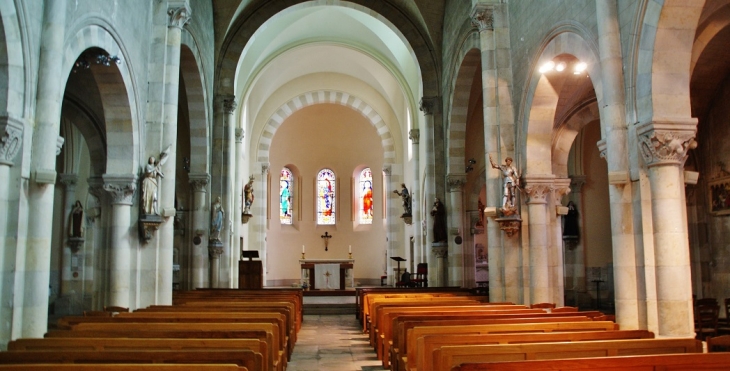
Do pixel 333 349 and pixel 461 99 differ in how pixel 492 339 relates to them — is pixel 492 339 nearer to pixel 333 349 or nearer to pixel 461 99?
pixel 333 349

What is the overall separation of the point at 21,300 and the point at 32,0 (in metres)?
3.40

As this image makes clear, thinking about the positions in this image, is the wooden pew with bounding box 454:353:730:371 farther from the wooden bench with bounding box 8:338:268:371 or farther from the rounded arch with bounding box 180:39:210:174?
the rounded arch with bounding box 180:39:210:174

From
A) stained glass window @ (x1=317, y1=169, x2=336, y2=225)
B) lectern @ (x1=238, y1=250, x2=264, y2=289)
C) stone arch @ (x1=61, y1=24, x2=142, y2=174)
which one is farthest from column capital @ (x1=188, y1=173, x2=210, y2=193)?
stained glass window @ (x1=317, y1=169, x2=336, y2=225)

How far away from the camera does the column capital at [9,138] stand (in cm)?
749

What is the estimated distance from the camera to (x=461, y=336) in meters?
6.45

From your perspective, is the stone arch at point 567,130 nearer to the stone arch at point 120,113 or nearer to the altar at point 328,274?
the stone arch at point 120,113

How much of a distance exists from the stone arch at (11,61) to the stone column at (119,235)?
3866 millimetres

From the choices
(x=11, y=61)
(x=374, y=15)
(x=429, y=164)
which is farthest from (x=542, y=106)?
(x=374, y=15)

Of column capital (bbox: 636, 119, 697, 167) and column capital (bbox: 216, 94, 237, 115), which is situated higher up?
column capital (bbox: 216, 94, 237, 115)

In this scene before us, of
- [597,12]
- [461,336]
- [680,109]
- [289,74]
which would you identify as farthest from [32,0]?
[289,74]

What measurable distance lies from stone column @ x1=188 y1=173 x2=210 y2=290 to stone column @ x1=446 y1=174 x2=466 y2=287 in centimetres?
649

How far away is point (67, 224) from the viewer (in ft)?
56.3

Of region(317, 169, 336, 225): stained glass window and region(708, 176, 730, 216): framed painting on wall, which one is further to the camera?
region(317, 169, 336, 225): stained glass window

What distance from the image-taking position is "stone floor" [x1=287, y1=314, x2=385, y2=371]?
9.96m
